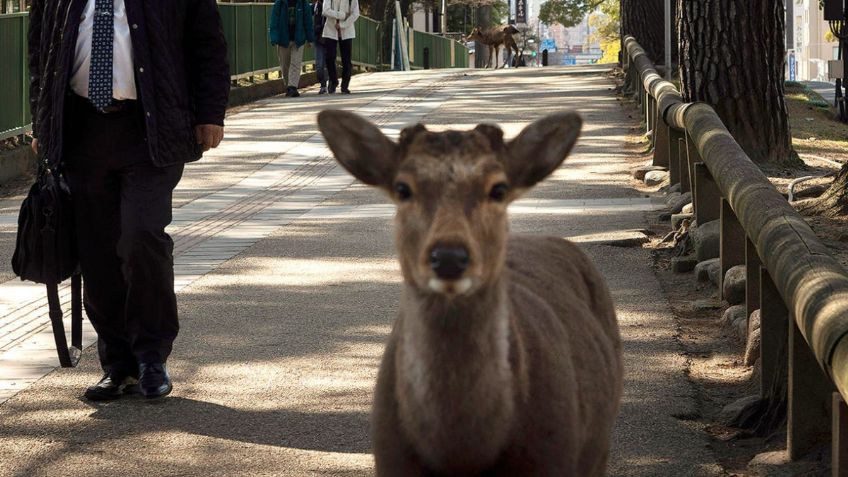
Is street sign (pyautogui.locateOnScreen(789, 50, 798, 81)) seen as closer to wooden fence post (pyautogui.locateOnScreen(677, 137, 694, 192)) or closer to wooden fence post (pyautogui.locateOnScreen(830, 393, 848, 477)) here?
wooden fence post (pyautogui.locateOnScreen(677, 137, 694, 192))

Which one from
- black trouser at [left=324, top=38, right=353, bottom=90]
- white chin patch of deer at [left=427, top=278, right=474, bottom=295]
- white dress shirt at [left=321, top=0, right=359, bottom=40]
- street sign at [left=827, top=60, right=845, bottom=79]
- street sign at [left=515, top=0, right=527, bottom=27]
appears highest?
street sign at [left=515, top=0, right=527, bottom=27]

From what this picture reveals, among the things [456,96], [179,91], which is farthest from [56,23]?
[456,96]

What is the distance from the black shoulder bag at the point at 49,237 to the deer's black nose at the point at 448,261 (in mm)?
3846

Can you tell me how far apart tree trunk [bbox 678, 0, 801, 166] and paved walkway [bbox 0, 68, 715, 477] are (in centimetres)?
120

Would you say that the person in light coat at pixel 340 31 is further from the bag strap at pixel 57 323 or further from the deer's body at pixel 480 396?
the deer's body at pixel 480 396

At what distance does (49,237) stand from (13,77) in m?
11.2

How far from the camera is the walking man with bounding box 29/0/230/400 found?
282 inches

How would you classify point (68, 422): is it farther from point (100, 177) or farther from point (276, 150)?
point (276, 150)

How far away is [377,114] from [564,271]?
17370 mm

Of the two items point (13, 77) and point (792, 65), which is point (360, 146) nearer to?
point (13, 77)

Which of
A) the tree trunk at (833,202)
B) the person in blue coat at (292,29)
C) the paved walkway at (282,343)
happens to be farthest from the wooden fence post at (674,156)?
the person in blue coat at (292,29)

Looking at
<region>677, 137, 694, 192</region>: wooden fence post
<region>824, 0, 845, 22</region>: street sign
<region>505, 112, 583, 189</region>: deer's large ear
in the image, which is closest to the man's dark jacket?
<region>505, 112, 583, 189</region>: deer's large ear

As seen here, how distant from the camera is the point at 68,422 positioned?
23.2 feet

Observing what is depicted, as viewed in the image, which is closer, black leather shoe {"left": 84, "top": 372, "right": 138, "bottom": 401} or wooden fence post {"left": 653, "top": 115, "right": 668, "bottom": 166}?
black leather shoe {"left": 84, "top": 372, "right": 138, "bottom": 401}
